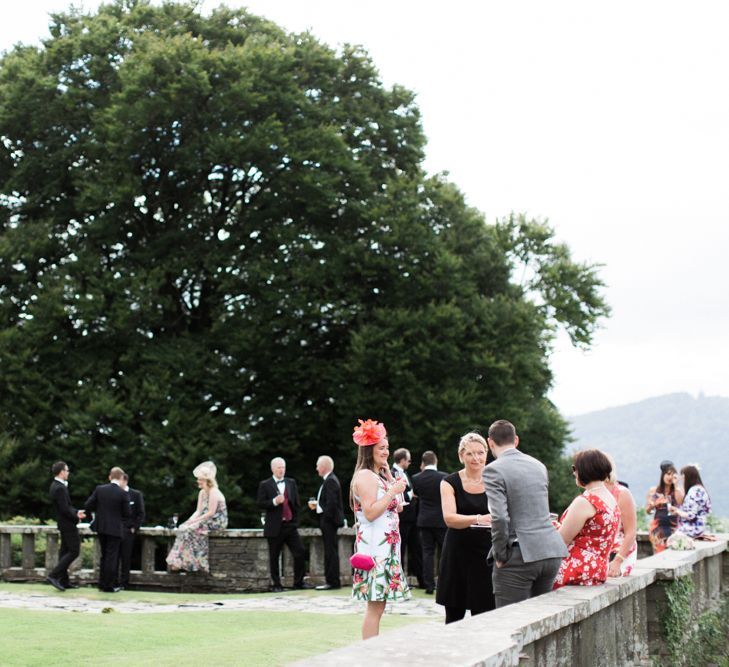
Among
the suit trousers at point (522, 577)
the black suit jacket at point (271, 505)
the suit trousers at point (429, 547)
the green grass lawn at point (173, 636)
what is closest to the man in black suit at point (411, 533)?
the suit trousers at point (429, 547)

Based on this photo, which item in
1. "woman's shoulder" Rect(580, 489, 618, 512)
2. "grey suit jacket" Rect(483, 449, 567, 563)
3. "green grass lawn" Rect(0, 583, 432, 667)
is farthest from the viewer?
"green grass lawn" Rect(0, 583, 432, 667)

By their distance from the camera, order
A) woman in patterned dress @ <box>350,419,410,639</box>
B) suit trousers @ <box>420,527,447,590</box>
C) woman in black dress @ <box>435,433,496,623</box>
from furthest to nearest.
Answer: suit trousers @ <box>420,527,447,590</box> → woman in patterned dress @ <box>350,419,410,639</box> → woman in black dress @ <box>435,433,496,623</box>

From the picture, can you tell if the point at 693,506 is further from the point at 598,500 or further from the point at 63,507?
the point at 63,507

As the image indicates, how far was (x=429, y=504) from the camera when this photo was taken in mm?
14852

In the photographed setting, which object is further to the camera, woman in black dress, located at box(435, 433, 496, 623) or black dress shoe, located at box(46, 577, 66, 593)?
black dress shoe, located at box(46, 577, 66, 593)

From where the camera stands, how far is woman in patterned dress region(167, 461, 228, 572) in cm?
1697

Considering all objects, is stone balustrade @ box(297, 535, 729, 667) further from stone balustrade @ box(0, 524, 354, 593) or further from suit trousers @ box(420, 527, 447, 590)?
stone balustrade @ box(0, 524, 354, 593)

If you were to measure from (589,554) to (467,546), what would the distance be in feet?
3.19

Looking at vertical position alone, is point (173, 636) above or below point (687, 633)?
below

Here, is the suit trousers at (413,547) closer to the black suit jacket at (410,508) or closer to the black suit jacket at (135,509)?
the black suit jacket at (410,508)

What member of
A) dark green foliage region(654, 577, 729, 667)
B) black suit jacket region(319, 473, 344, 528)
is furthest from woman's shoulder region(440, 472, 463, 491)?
black suit jacket region(319, 473, 344, 528)

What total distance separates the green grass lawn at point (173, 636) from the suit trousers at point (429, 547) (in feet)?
6.28

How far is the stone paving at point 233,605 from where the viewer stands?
14.1 metres

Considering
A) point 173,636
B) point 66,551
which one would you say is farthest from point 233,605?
point 173,636
